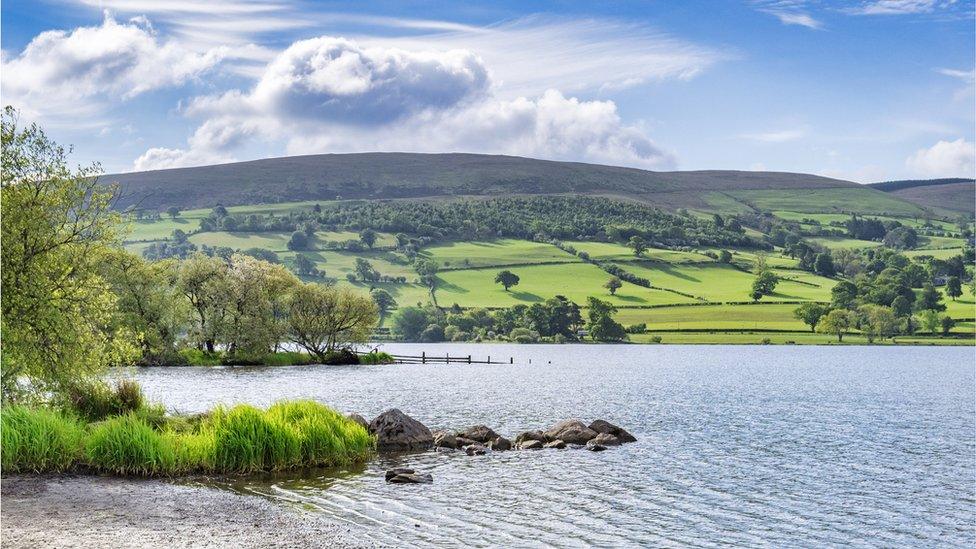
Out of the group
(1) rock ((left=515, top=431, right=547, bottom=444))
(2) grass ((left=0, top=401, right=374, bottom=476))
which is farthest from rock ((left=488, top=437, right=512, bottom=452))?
(2) grass ((left=0, top=401, right=374, bottom=476))

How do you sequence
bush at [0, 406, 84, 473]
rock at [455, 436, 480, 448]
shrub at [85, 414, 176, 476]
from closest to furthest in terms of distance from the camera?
bush at [0, 406, 84, 473]
shrub at [85, 414, 176, 476]
rock at [455, 436, 480, 448]

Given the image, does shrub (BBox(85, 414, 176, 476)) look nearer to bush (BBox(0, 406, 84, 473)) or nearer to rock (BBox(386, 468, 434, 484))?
bush (BBox(0, 406, 84, 473))

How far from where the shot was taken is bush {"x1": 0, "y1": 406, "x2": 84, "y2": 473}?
98.6ft

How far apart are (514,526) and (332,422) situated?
13834mm

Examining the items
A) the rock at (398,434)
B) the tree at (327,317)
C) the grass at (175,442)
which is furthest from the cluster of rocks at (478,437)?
the tree at (327,317)

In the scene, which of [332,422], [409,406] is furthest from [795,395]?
[332,422]

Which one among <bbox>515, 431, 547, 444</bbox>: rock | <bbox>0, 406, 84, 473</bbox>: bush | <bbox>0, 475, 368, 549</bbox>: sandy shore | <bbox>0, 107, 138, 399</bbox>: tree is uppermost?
<bbox>0, 107, 138, 399</bbox>: tree

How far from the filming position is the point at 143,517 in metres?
24.3

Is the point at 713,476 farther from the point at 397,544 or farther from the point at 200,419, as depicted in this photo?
the point at 200,419

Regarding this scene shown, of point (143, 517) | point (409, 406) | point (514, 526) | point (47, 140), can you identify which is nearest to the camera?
point (143, 517)

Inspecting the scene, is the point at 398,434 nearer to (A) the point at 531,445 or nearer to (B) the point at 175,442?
(A) the point at 531,445

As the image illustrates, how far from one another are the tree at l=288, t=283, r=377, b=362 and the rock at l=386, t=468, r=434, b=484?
87459mm

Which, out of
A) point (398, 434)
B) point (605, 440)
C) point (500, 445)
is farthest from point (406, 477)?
point (605, 440)

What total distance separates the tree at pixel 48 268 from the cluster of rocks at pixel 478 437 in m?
14.2
